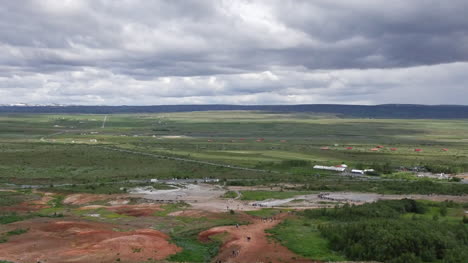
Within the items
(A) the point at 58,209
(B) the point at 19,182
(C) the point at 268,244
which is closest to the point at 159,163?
(B) the point at 19,182

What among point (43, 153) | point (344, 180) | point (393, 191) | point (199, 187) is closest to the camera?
point (393, 191)

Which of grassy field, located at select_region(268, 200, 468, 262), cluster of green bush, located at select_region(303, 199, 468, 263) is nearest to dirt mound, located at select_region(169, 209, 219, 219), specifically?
grassy field, located at select_region(268, 200, 468, 262)

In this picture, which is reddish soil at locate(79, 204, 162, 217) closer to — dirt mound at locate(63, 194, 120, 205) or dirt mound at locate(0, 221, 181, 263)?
dirt mound at locate(63, 194, 120, 205)

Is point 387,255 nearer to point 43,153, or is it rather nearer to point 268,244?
Answer: point 268,244

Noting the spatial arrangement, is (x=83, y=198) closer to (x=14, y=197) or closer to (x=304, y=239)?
(x=14, y=197)

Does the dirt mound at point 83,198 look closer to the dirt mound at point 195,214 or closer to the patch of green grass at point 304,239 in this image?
the dirt mound at point 195,214

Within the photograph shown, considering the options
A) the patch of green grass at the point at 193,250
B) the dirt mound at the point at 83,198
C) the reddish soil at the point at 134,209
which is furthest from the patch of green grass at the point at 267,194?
the patch of green grass at the point at 193,250
